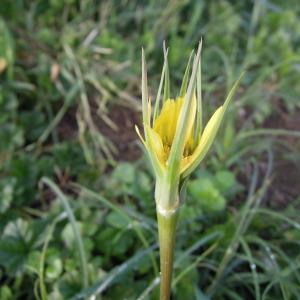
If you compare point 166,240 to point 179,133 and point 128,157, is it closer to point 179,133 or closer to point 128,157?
point 179,133

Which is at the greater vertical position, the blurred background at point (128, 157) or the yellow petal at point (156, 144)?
the yellow petal at point (156, 144)

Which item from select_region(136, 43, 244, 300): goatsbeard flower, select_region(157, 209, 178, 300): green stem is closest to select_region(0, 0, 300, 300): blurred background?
select_region(157, 209, 178, 300): green stem

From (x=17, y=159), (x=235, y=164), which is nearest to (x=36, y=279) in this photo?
(x=17, y=159)

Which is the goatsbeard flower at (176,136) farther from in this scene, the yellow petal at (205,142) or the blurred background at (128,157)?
the blurred background at (128,157)

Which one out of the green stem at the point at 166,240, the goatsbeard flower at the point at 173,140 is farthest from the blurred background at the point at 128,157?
the goatsbeard flower at the point at 173,140

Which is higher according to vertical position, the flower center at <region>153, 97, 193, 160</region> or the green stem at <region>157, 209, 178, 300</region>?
the flower center at <region>153, 97, 193, 160</region>

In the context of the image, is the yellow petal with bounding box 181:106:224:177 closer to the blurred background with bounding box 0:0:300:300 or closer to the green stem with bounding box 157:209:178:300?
the green stem with bounding box 157:209:178:300
